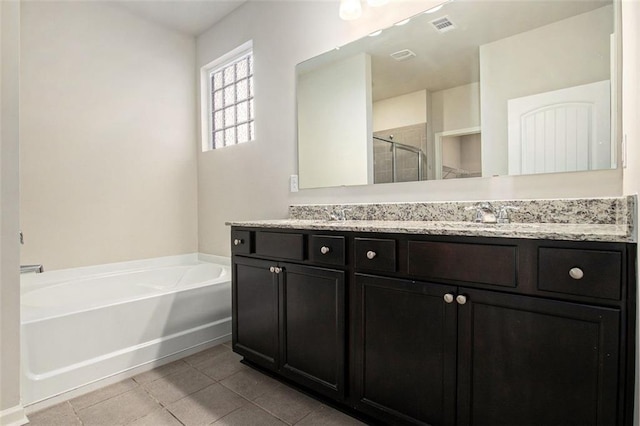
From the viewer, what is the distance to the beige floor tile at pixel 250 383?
1865 millimetres

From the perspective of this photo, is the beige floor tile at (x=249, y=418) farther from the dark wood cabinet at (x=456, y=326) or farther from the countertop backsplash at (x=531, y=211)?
the countertop backsplash at (x=531, y=211)

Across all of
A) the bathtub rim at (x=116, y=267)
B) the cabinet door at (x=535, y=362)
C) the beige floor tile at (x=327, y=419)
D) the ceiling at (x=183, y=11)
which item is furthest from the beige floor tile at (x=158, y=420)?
the ceiling at (x=183, y=11)

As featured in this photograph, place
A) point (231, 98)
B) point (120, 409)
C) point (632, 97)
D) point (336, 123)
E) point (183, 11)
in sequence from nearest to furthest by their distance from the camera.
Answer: point (632, 97) → point (120, 409) → point (336, 123) → point (183, 11) → point (231, 98)

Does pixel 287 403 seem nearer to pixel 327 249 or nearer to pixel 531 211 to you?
pixel 327 249

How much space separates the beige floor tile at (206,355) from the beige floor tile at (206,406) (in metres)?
0.39

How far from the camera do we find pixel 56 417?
1678mm

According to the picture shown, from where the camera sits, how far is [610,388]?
98 centimetres

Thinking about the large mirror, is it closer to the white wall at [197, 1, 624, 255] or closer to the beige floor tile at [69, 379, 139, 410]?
the white wall at [197, 1, 624, 255]

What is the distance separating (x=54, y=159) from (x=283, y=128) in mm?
1789

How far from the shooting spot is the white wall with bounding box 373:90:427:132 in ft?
6.20

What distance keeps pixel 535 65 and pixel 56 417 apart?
2.80 meters

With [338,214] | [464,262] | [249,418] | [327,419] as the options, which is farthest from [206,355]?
[464,262]

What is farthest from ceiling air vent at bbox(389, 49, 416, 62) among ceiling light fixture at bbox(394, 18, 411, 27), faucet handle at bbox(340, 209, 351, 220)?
faucet handle at bbox(340, 209, 351, 220)

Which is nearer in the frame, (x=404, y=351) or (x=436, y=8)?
(x=404, y=351)
